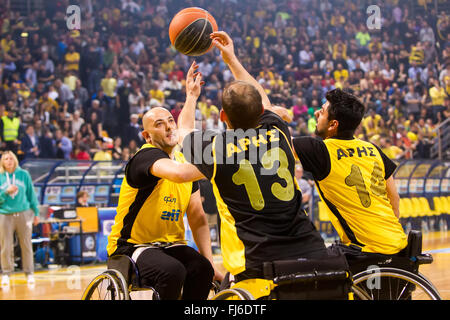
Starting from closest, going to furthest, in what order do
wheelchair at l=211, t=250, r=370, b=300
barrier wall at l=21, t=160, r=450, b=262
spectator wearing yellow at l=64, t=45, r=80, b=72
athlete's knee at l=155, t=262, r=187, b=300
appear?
wheelchair at l=211, t=250, r=370, b=300 → athlete's knee at l=155, t=262, r=187, b=300 → barrier wall at l=21, t=160, r=450, b=262 → spectator wearing yellow at l=64, t=45, r=80, b=72

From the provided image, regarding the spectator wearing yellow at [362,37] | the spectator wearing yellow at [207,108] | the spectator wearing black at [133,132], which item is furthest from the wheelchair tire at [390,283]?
the spectator wearing yellow at [362,37]

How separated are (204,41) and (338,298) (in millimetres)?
2195

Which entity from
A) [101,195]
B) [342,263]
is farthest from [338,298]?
[101,195]

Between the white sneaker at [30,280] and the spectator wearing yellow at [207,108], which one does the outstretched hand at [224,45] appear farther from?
the spectator wearing yellow at [207,108]

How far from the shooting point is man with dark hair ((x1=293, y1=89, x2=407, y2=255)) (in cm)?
372

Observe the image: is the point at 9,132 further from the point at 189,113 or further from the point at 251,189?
the point at 251,189

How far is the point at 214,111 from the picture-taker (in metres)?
15.6

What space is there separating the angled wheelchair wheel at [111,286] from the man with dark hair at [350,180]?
1.27m

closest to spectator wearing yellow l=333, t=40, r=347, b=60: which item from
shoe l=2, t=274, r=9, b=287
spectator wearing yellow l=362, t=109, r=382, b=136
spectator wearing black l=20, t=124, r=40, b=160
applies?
spectator wearing yellow l=362, t=109, r=382, b=136

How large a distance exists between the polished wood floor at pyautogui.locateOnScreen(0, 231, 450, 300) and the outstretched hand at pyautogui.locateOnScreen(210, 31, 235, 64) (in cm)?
386

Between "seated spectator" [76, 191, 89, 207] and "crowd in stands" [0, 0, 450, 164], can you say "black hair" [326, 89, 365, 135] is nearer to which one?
"seated spectator" [76, 191, 89, 207]

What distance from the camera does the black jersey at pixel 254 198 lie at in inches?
117
